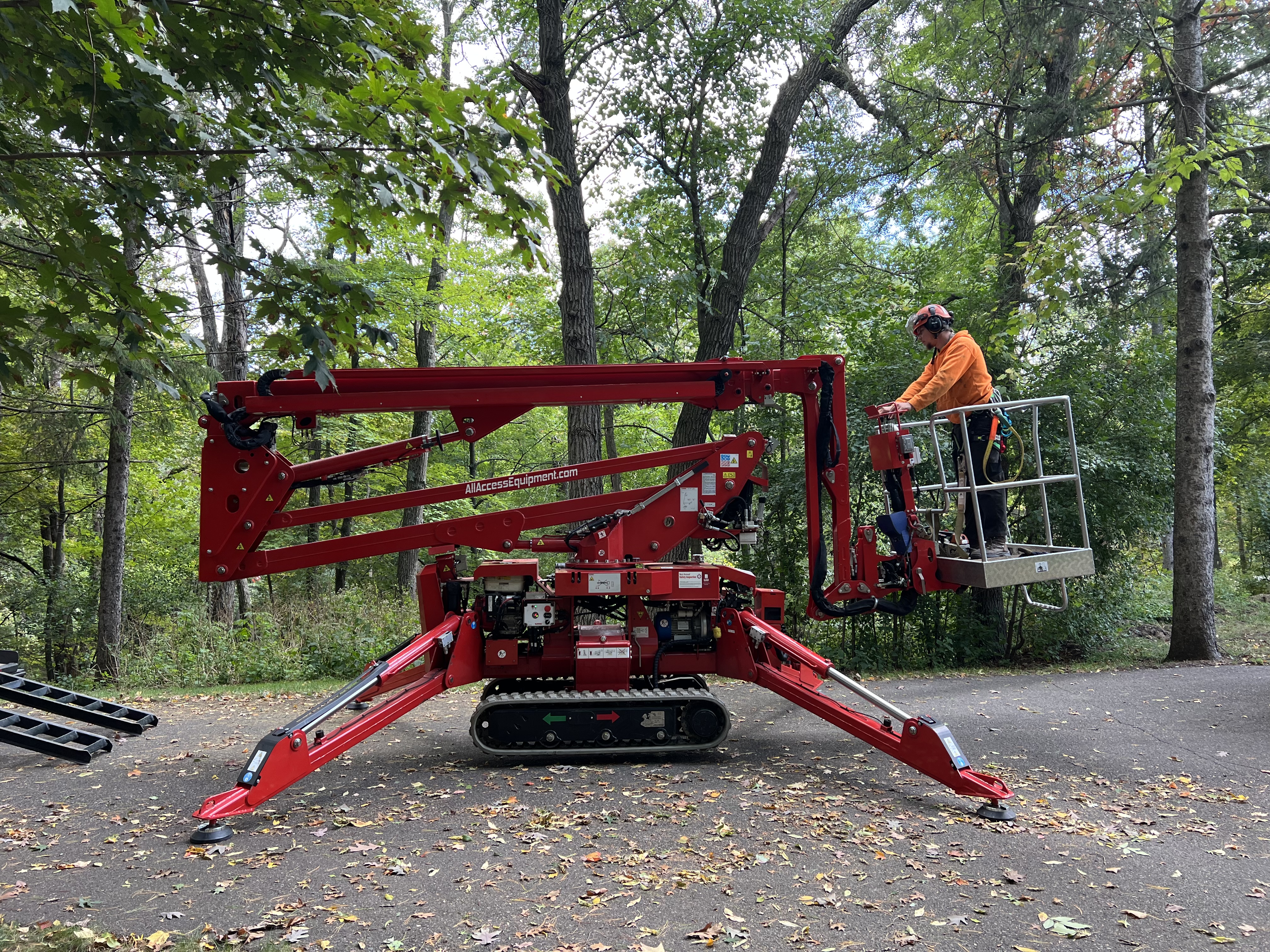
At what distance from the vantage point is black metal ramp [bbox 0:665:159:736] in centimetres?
684

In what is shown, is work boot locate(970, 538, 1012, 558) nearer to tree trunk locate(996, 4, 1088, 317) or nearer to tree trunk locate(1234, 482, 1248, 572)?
tree trunk locate(996, 4, 1088, 317)

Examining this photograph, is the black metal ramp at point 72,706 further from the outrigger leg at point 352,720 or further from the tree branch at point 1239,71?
the tree branch at point 1239,71

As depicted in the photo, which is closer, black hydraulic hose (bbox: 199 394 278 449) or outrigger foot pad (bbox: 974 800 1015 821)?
outrigger foot pad (bbox: 974 800 1015 821)

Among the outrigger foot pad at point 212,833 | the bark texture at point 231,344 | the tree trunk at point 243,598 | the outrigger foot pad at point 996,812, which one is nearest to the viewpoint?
the outrigger foot pad at point 212,833

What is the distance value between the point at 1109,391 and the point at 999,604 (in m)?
3.29

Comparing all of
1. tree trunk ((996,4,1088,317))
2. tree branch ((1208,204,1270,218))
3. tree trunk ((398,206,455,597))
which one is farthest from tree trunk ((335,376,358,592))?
tree branch ((1208,204,1270,218))

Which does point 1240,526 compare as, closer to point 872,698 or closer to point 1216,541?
point 1216,541

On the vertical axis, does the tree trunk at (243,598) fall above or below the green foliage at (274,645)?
above

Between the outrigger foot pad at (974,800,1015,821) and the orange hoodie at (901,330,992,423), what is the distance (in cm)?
264

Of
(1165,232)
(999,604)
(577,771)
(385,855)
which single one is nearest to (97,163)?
(385,855)

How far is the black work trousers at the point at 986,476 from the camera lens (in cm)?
617

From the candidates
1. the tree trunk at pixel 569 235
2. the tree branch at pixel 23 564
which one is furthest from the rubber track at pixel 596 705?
the tree branch at pixel 23 564

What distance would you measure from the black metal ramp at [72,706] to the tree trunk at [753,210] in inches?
277

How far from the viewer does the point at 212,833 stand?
4.61 m
